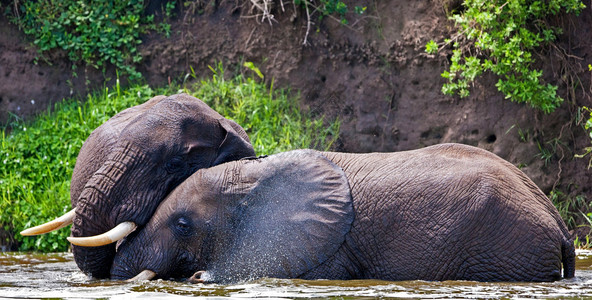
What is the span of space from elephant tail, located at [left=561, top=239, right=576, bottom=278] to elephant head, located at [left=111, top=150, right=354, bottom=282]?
1383 millimetres

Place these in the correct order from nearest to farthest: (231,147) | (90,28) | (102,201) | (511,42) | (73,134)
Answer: (102,201) < (231,147) < (511,42) < (73,134) < (90,28)

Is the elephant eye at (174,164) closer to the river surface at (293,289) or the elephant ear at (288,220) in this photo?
the elephant ear at (288,220)

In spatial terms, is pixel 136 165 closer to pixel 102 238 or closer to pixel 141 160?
pixel 141 160

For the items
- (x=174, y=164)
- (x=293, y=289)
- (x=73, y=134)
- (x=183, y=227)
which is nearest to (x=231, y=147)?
(x=174, y=164)

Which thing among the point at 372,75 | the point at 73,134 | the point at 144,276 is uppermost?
the point at 372,75

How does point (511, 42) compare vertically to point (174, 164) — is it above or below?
above

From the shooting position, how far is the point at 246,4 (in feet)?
34.8

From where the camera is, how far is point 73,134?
9727 mm

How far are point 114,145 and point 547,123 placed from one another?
15.8 ft

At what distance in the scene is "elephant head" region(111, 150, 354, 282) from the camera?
5.77 meters

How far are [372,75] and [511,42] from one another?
1.94m

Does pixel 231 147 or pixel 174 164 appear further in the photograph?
pixel 231 147

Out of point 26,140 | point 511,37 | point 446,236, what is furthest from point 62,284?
point 511,37

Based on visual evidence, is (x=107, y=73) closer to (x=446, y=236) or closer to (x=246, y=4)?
(x=246, y=4)
